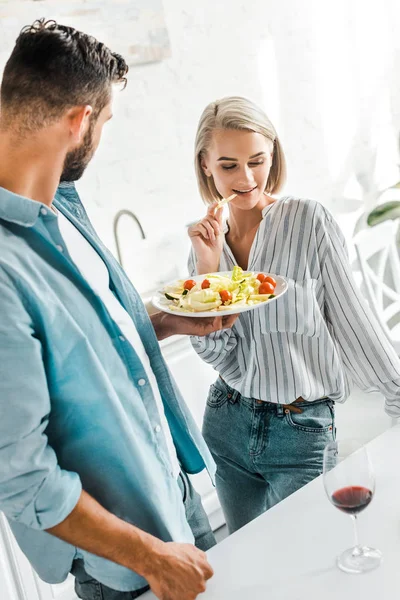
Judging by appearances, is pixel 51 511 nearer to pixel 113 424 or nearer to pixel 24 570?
pixel 113 424

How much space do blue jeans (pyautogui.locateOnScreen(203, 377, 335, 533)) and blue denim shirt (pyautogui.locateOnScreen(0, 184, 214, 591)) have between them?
0.43 metres

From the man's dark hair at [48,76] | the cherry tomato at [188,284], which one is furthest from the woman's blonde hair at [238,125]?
the man's dark hair at [48,76]

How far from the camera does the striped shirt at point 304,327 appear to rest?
1.68 metres

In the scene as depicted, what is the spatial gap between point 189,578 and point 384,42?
129 inches

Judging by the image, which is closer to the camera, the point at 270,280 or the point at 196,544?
the point at 196,544

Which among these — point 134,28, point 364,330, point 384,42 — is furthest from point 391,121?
point 364,330

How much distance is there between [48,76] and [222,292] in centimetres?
63

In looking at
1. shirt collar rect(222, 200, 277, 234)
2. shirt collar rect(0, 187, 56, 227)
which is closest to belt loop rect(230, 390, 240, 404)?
shirt collar rect(222, 200, 277, 234)

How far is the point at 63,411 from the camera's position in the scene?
→ 118cm

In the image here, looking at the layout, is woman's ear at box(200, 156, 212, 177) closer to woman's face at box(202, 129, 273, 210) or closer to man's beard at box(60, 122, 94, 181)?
woman's face at box(202, 129, 273, 210)

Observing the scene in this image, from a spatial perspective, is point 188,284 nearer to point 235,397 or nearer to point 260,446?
point 235,397

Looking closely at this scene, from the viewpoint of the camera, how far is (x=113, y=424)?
1.21m

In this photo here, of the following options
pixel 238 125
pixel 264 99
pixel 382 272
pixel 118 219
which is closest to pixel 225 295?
pixel 238 125

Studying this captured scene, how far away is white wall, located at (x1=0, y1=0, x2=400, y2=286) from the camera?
3002 millimetres
